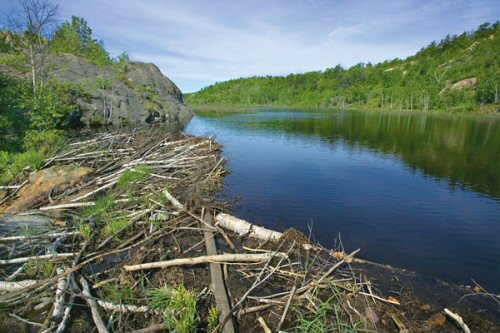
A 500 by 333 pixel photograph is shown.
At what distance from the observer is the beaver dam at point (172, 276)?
17.0 ft

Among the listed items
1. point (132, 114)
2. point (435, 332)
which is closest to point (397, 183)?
point (435, 332)

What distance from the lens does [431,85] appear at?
125 m

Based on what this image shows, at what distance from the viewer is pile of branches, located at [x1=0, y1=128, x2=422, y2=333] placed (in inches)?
205

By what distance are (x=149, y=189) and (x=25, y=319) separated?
22.3 ft

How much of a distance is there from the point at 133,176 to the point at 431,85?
150111 millimetres

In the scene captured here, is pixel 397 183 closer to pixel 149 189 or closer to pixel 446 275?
pixel 446 275

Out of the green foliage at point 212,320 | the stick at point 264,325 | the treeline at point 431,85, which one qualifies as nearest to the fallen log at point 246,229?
the stick at point 264,325

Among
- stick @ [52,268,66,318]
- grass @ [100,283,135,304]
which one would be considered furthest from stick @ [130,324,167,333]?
stick @ [52,268,66,318]

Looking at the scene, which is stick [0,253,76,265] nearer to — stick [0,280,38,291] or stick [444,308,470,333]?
stick [0,280,38,291]

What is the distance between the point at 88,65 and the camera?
46906mm

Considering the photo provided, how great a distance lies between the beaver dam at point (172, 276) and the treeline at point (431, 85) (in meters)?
111

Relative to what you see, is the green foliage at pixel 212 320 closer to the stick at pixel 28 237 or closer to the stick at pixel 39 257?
the stick at pixel 39 257

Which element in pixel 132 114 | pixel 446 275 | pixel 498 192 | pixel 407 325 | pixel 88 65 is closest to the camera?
pixel 407 325

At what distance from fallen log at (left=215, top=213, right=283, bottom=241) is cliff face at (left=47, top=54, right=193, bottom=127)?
2974 cm
